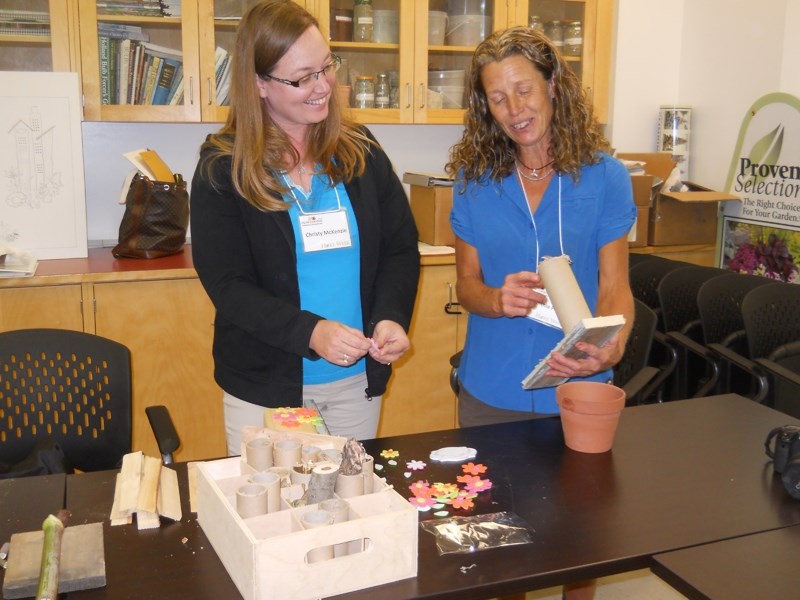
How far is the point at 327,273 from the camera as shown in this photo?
5.75 ft

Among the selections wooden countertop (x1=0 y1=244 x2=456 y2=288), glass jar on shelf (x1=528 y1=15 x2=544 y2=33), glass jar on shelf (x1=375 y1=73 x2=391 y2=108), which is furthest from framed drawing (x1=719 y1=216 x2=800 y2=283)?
glass jar on shelf (x1=375 y1=73 x2=391 y2=108)

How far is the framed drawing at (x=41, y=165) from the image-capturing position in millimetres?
3041

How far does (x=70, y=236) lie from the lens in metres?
3.18

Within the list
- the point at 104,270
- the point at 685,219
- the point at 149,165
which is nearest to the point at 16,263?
the point at 104,270

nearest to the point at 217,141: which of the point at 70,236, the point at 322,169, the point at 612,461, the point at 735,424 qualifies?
the point at 322,169

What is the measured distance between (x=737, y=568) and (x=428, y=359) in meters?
2.22

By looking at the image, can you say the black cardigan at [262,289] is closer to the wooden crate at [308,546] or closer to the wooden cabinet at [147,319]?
the wooden crate at [308,546]

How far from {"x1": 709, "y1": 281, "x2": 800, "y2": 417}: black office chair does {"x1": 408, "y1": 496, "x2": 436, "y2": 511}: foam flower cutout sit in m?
1.70

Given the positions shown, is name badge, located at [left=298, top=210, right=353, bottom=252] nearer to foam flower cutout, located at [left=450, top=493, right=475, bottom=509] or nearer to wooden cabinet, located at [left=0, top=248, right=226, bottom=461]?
foam flower cutout, located at [left=450, top=493, right=475, bottom=509]

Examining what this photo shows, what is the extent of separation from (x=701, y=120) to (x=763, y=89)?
441 millimetres

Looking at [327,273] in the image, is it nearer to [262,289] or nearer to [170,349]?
[262,289]

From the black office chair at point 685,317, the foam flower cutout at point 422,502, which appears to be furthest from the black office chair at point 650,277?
the foam flower cutout at point 422,502

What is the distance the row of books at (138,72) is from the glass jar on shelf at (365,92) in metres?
0.75

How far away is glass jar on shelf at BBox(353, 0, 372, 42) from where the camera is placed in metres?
3.49
